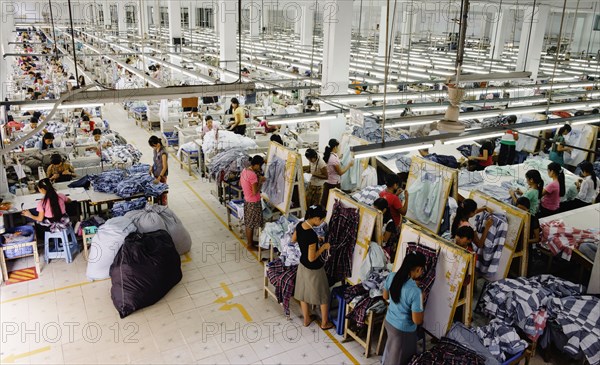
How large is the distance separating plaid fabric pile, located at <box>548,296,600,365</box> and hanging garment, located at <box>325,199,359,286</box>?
231 centimetres

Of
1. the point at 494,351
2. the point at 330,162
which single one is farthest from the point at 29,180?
the point at 494,351

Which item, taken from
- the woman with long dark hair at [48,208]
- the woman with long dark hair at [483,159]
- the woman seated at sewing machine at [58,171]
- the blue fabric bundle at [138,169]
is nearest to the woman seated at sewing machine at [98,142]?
the woman seated at sewing machine at [58,171]

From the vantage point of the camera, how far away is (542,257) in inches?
285

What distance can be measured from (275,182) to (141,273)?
8.89 feet

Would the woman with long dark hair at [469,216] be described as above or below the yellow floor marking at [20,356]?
above

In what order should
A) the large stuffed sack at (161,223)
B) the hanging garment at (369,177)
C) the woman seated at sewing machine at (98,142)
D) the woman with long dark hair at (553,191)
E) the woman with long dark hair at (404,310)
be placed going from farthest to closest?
the woman seated at sewing machine at (98,142) < the hanging garment at (369,177) < the woman with long dark hair at (553,191) < the large stuffed sack at (161,223) < the woman with long dark hair at (404,310)

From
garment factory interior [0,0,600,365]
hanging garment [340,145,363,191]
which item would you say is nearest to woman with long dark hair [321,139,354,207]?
garment factory interior [0,0,600,365]

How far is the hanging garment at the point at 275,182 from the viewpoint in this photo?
782 cm

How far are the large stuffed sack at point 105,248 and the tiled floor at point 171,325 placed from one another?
0.16 m

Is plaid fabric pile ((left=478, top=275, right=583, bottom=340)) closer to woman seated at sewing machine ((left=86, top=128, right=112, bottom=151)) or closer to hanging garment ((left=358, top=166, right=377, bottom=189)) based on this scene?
hanging garment ((left=358, top=166, right=377, bottom=189))

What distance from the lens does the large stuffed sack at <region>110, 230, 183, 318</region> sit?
19.9 feet

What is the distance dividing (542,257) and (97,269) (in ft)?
21.6

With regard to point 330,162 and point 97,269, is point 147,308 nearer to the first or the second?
point 97,269

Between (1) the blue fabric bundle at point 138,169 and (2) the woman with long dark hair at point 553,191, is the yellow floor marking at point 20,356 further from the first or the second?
(2) the woman with long dark hair at point 553,191
